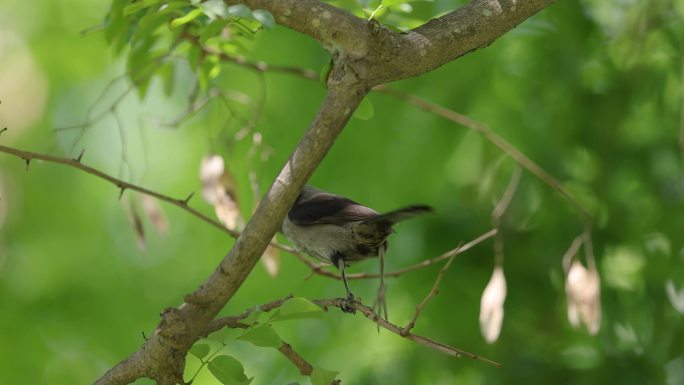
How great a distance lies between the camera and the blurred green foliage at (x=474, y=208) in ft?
12.1

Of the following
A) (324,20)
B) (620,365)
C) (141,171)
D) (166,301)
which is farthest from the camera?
(141,171)

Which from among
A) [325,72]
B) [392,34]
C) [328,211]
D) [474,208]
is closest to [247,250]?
[325,72]

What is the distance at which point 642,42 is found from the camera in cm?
393

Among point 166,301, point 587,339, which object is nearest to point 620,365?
point 587,339

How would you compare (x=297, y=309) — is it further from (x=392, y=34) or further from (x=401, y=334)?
(x=392, y=34)

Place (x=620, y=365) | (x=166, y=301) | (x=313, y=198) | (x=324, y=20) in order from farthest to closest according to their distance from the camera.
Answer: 1. (x=166, y=301)
2. (x=620, y=365)
3. (x=313, y=198)
4. (x=324, y=20)

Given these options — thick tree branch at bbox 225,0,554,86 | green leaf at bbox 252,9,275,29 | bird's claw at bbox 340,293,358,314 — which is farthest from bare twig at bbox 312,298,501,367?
green leaf at bbox 252,9,275,29

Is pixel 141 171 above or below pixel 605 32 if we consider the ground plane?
below

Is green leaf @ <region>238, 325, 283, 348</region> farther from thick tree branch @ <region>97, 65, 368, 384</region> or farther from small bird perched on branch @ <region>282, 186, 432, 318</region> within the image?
small bird perched on branch @ <region>282, 186, 432, 318</region>

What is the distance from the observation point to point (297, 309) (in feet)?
6.81

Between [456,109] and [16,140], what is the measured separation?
7.70ft

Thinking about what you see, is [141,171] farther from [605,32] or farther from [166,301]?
[605,32]

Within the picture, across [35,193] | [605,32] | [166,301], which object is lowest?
[166,301]

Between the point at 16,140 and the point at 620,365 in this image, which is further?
the point at 16,140
